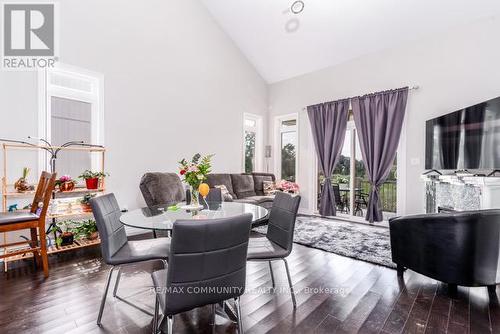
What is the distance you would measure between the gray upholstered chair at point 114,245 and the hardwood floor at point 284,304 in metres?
0.25

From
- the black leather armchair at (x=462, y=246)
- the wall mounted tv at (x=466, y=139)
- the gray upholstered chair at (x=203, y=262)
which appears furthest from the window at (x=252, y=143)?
the gray upholstered chair at (x=203, y=262)

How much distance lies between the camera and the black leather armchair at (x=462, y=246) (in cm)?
197

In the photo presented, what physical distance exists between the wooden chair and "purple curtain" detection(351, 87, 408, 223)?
464 centimetres

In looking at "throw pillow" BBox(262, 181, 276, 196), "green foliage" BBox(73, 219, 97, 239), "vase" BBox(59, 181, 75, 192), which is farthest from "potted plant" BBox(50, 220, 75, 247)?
Answer: "throw pillow" BBox(262, 181, 276, 196)

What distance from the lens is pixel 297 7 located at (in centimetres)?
430

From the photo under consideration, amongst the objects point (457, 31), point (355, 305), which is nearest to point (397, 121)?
point (457, 31)

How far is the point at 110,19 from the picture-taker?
3645 mm

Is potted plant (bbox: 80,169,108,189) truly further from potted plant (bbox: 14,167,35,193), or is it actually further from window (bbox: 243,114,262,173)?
window (bbox: 243,114,262,173)

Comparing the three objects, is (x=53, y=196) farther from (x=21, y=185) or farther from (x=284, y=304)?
(x=284, y=304)

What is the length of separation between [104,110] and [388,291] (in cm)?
413

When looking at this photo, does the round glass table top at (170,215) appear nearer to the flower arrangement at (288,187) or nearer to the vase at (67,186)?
the vase at (67,186)

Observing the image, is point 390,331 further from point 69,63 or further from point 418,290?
point 69,63

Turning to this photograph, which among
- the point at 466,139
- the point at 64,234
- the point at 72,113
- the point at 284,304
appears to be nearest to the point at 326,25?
the point at 466,139

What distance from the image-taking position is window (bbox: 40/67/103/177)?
10.6 ft
